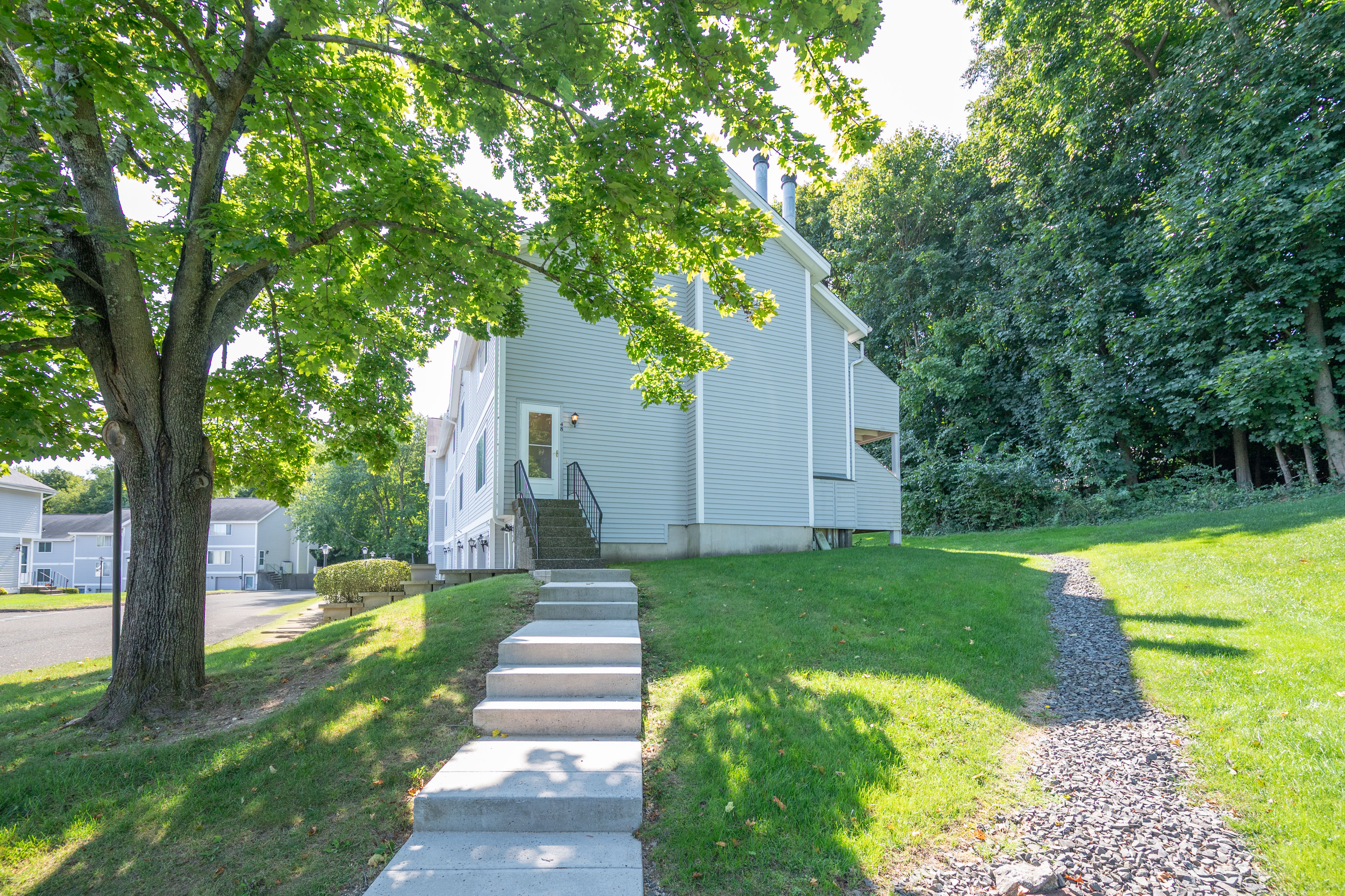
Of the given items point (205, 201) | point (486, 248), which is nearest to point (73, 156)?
point (205, 201)

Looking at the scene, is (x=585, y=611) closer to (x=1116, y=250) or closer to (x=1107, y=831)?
(x=1107, y=831)

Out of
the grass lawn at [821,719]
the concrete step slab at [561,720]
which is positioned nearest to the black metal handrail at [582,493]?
the grass lawn at [821,719]

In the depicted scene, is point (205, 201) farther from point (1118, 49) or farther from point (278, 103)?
point (1118, 49)

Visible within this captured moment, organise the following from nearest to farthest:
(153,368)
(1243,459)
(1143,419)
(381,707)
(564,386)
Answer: (381,707) < (153,368) < (564,386) < (1243,459) < (1143,419)

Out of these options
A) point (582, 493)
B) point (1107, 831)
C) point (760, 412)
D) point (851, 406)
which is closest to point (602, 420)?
point (582, 493)

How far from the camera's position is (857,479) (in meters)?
14.7

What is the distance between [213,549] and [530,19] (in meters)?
51.5

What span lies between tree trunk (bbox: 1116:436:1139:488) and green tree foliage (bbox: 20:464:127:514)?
7944cm

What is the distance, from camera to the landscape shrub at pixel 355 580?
13836 mm

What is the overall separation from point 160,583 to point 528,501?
5.53 meters

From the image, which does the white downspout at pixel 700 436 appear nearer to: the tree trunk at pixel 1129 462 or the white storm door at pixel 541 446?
the white storm door at pixel 541 446

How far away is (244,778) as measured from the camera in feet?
14.3

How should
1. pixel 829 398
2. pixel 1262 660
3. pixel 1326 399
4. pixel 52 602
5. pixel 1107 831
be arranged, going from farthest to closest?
pixel 52 602, pixel 829 398, pixel 1326 399, pixel 1262 660, pixel 1107 831

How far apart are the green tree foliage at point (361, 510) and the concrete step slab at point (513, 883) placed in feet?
122
